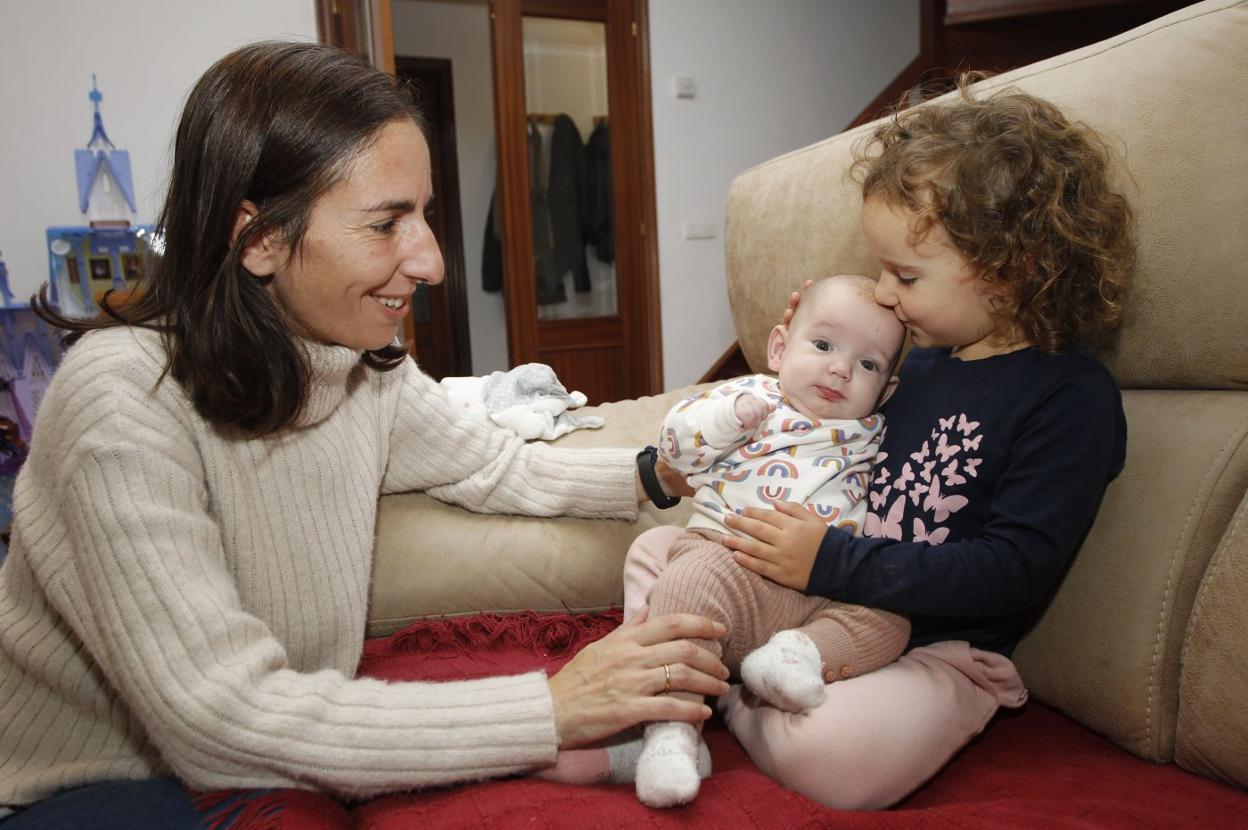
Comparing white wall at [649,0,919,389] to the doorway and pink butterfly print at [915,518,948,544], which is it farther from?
pink butterfly print at [915,518,948,544]

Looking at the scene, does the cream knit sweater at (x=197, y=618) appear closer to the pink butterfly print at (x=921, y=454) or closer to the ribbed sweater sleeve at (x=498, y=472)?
the ribbed sweater sleeve at (x=498, y=472)

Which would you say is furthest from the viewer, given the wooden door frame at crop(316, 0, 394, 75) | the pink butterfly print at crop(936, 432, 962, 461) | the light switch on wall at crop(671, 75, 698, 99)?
the light switch on wall at crop(671, 75, 698, 99)

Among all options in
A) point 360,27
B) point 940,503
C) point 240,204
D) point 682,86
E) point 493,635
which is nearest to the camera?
point 240,204

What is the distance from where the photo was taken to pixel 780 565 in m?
1.01

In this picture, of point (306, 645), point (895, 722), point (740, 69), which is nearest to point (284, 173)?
point (306, 645)

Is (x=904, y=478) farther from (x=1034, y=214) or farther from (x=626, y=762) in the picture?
(x=626, y=762)

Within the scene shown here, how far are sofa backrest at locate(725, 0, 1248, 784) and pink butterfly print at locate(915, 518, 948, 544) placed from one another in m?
0.16

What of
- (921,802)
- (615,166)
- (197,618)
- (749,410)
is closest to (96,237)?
(615,166)

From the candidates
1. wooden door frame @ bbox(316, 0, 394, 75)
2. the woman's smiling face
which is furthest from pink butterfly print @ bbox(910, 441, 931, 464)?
wooden door frame @ bbox(316, 0, 394, 75)

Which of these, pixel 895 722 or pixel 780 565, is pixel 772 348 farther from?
pixel 895 722

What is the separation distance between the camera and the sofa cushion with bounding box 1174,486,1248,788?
0.85 m

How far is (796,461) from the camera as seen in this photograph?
111cm

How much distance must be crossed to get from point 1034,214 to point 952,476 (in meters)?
0.31

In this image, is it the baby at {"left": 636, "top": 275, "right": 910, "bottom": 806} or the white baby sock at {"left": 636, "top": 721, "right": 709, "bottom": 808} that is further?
the baby at {"left": 636, "top": 275, "right": 910, "bottom": 806}
